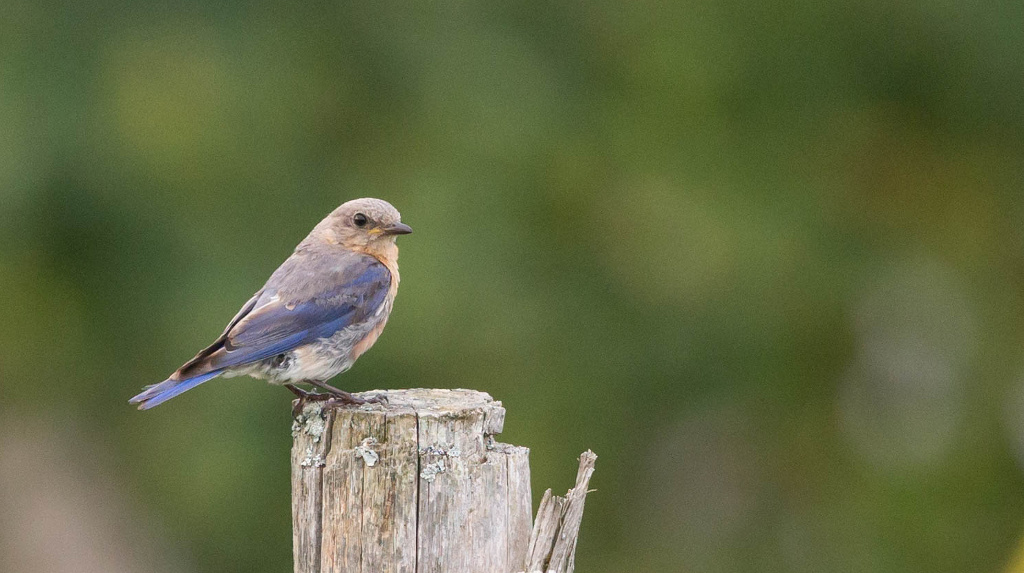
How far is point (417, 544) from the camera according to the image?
3.65m

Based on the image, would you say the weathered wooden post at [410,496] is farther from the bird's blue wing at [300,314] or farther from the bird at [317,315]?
the bird's blue wing at [300,314]

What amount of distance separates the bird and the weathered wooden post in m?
0.52

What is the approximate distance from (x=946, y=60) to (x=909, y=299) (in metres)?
1.64

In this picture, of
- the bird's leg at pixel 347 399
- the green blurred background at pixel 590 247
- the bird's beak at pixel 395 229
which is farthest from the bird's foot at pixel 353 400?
the green blurred background at pixel 590 247

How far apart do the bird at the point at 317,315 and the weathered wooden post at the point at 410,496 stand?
0.52 m

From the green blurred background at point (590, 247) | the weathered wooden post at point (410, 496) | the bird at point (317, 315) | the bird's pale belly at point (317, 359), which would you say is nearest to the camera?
the weathered wooden post at point (410, 496)

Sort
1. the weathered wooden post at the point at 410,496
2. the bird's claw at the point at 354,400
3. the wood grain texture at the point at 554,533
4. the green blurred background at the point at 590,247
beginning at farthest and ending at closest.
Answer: the green blurred background at the point at 590,247 → the bird's claw at the point at 354,400 → the wood grain texture at the point at 554,533 → the weathered wooden post at the point at 410,496

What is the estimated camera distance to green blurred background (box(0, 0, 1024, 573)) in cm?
808

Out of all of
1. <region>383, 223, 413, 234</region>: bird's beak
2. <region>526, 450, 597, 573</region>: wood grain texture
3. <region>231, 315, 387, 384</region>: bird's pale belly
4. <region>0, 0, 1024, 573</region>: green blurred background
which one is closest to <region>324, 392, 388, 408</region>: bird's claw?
<region>231, 315, 387, 384</region>: bird's pale belly

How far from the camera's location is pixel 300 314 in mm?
5016

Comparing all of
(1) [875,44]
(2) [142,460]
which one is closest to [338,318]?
(2) [142,460]

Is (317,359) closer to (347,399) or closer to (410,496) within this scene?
(347,399)

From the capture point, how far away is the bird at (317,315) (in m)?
4.70

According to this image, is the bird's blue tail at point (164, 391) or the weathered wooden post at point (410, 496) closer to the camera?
the weathered wooden post at point (410, 496)
